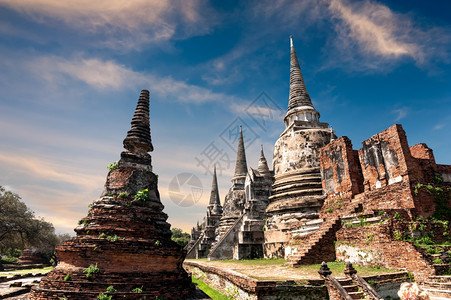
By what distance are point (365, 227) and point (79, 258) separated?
10740mm

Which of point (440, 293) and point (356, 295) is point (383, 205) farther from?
point (356, 295)

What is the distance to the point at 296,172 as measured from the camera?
19.6 metres

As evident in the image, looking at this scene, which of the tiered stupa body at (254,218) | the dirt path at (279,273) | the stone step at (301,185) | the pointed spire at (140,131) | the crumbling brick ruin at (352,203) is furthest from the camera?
the tiered stupa body at (254,218)

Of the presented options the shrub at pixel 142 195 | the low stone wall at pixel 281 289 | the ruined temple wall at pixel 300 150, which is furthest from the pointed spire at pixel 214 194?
the low stone wall at pixel 281 289

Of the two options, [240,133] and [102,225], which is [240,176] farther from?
[102,225]

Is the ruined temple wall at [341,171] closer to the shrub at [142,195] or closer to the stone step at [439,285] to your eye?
the stone step at [439,285]

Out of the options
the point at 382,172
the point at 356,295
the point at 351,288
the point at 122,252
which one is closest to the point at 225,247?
the point at 382,172

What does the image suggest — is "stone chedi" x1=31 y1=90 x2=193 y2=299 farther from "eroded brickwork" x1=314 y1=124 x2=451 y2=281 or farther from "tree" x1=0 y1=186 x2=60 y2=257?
"tree" x1=0 y1=186 x2=60 y2=257

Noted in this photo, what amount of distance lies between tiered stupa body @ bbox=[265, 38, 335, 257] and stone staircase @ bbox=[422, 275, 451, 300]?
27.9ft

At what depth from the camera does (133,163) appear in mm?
12039

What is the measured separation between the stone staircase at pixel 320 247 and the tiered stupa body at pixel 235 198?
16.9 m

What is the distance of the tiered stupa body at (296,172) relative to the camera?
17500 millimetres

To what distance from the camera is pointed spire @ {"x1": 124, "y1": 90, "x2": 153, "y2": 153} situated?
12.6 m

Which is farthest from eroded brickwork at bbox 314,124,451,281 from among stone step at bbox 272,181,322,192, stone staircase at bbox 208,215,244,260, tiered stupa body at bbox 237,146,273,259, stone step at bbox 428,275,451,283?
stone staircase at bbox 208,215,244,260
